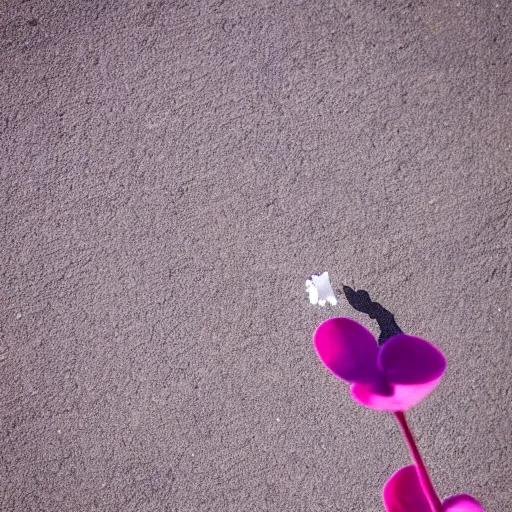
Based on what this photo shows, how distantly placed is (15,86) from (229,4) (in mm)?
1197

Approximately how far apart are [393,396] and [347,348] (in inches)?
13.7

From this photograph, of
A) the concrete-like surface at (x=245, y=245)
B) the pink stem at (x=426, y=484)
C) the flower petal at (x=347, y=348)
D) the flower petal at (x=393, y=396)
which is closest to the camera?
the pink stem at (x=426, y=484)

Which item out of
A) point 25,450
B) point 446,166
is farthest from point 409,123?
point 25,450

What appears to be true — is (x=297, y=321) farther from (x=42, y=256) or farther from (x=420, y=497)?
(x=42, y=256)

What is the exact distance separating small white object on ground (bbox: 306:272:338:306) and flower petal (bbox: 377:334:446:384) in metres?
0.40

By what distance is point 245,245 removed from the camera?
8.27ft

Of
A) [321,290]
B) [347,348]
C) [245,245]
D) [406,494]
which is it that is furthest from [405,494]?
[245,245]

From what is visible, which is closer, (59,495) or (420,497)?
(420,497)

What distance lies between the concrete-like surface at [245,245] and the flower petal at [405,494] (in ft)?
1.17

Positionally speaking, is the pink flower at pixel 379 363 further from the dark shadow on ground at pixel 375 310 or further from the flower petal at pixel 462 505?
the flower petal at pixel 462 505

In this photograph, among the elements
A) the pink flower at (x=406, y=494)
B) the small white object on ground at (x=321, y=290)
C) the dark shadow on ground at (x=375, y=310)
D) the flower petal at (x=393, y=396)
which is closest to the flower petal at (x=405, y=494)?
the pink flower at (x=406, y=494)

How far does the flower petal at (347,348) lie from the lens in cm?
217

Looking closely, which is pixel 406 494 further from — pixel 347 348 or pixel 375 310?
pixel 375 310

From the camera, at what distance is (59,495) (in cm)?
250
